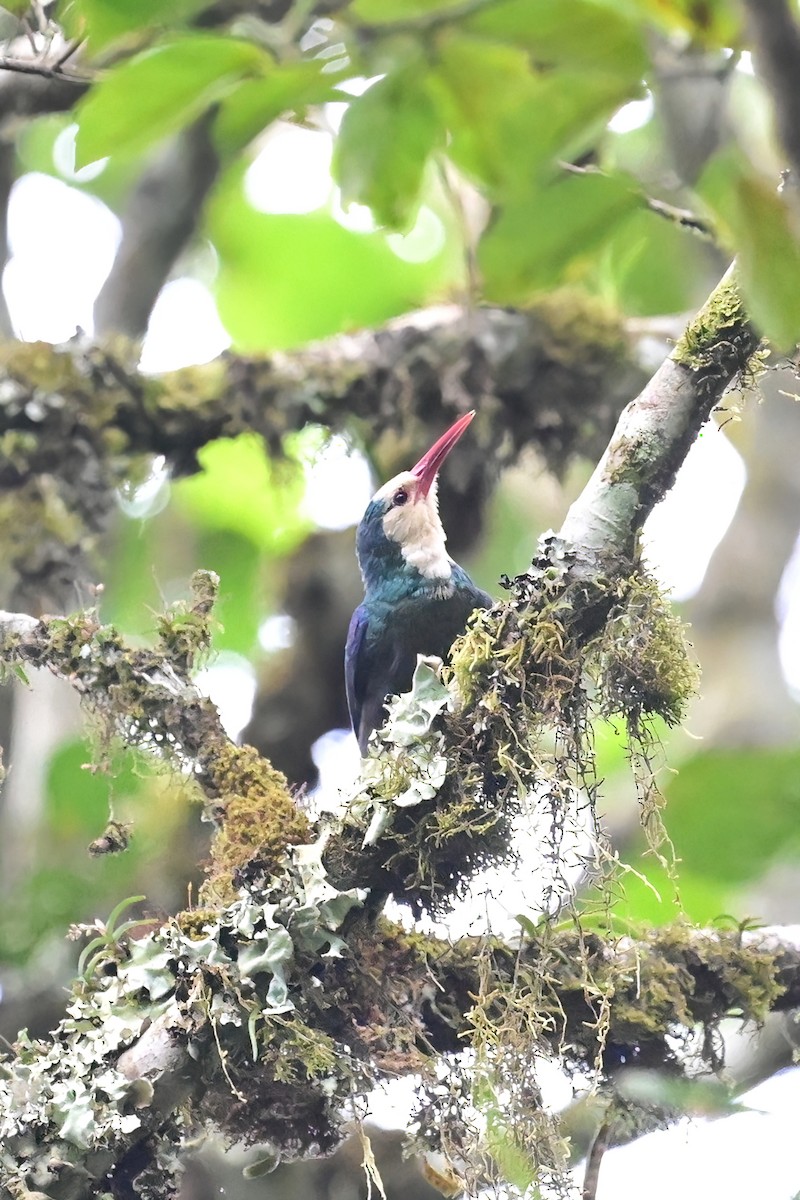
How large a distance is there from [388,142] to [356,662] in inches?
87.2

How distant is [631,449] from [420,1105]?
3.91 ft

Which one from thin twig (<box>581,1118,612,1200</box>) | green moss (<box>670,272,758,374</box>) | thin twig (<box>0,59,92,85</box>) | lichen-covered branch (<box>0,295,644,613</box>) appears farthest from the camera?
lichen-covered branch (<box>0,295,644,613</box>)

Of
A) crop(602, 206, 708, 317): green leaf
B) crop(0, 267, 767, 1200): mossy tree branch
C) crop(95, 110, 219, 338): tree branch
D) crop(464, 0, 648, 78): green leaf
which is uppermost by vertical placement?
crop(95, 110, 219, 338): tree branch

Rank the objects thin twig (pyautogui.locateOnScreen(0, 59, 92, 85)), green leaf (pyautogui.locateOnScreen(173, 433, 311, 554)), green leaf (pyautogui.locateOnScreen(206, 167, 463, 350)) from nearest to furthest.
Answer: thin twig (pyautogui.locateOnScreen(0, 59, 92, 85)) → green leaf (pyautogui.locateOnScreen(206, 167, 463, 350)) → green leaf (pyautogui.locateOnScreen(173, 433, 311, 554))

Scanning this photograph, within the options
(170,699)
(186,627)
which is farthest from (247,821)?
(186,627)

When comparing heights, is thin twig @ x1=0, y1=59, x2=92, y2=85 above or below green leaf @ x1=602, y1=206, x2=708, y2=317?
above

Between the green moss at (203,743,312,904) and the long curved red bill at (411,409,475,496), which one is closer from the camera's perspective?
the green moss at (203,743,312,904)

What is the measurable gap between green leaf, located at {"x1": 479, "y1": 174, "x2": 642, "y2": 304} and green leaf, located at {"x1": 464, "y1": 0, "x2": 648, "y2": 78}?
18 cm

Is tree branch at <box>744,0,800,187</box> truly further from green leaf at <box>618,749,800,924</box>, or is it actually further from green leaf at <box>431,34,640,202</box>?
green leaf at <box>618,749,800,924</box>

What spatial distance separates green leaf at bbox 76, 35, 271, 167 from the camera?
1.29 meters

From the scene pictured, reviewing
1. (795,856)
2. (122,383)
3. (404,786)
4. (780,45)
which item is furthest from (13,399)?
(780,45)

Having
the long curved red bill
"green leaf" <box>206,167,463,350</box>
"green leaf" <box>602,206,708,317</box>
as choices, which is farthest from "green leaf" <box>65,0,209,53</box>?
"green leaf" <box>206,167,463,350</box>

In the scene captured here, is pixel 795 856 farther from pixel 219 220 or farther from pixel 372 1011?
pixel 219 220

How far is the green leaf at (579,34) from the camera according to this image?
1.12 m
